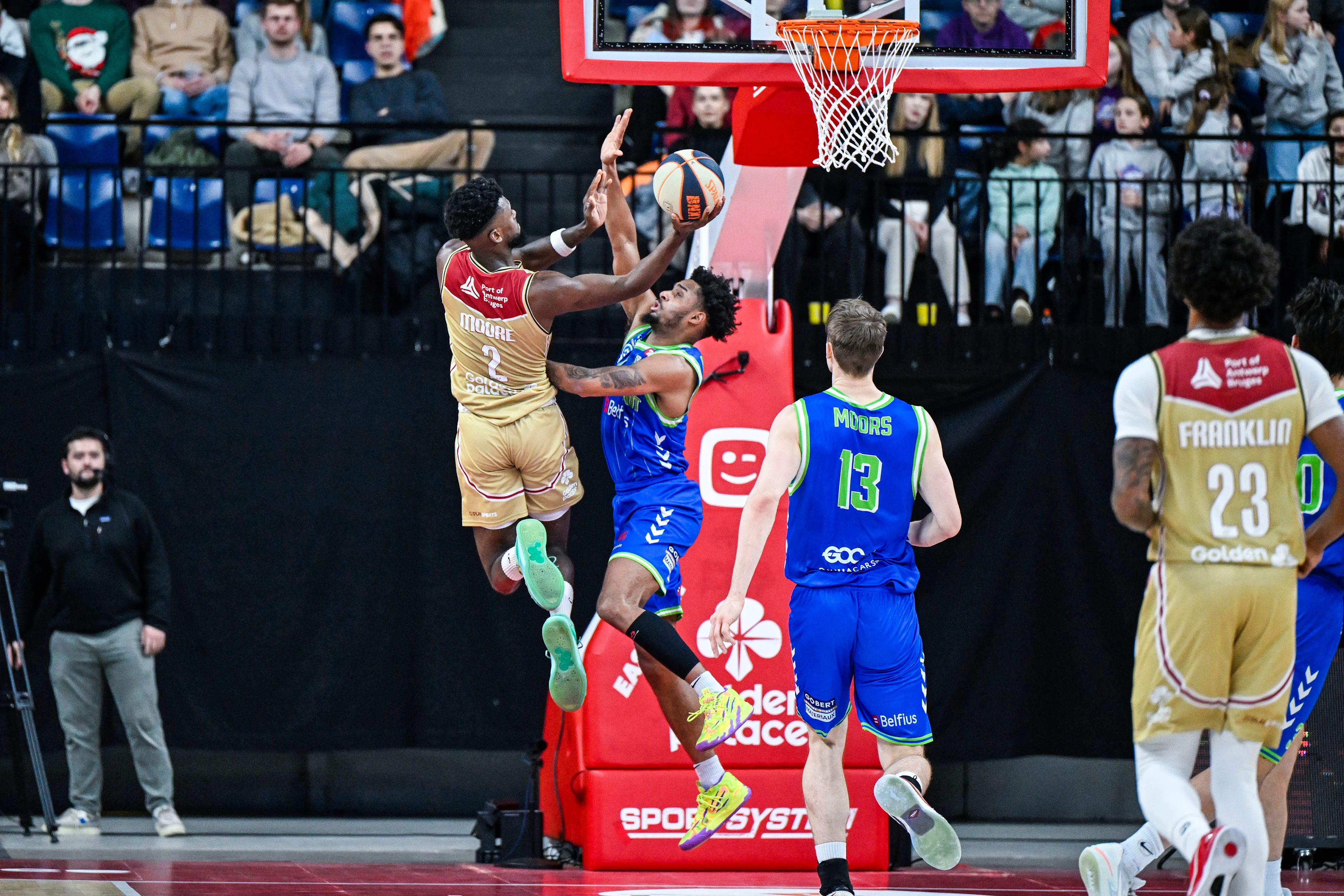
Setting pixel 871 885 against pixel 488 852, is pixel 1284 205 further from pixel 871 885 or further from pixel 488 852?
pixel 488 852

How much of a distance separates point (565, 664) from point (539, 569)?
40 cm

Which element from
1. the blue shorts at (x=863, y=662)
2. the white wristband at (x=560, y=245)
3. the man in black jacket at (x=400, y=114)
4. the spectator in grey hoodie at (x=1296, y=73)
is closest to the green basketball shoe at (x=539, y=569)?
the blue shorts at (x=863, y=662)

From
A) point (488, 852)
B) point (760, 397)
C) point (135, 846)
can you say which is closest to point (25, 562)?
point (135, 846)

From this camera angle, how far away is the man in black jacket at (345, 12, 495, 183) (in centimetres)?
1050

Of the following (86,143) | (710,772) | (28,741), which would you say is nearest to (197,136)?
(86,143)

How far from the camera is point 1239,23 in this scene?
1159 cm

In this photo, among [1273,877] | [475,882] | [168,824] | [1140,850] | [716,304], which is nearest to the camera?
[1140,850]

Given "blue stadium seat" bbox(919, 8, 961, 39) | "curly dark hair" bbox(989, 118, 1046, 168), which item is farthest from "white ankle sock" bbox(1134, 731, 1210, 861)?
"blue stadium seat" bbox(919, 8, 961, 39)

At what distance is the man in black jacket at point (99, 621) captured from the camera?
29.9 ft

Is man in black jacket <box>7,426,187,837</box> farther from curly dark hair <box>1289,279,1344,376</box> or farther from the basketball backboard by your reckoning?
curly dark hair <box>1289,279,1344,376</box>

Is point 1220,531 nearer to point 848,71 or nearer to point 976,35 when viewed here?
point 848,71

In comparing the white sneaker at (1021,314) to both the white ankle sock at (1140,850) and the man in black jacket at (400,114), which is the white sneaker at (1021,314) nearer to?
the man in black jacket at (400,114)

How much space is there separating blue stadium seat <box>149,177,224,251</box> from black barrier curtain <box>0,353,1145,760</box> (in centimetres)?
120

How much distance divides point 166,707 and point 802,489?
481cm
